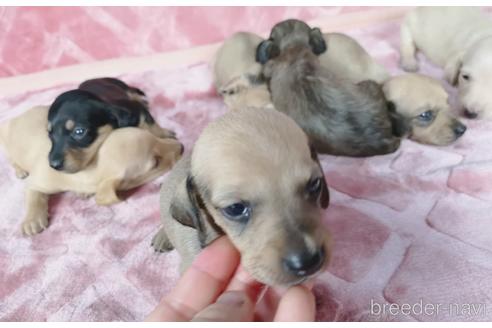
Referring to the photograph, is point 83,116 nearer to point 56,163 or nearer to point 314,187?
point 56,163

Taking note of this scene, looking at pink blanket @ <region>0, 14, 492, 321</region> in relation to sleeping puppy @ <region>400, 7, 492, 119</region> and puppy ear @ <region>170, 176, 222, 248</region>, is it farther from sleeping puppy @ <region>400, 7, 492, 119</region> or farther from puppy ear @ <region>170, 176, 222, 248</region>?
puppy ear @ <region>170, 176, 222, 248</region>

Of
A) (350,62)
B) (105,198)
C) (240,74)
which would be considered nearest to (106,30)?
(240,74)

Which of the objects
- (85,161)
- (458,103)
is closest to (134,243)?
(85,161)

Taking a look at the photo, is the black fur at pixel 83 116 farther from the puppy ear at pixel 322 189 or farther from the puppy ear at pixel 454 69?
the puppy ear at pixel 454 69

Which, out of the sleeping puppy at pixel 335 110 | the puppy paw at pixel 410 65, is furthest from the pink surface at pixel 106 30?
the sleeping puppy at pixel 335 110

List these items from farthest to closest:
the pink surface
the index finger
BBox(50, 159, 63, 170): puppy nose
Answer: the pink surface
BBox(50, 159, 63, 170): puppy nose
the index finger

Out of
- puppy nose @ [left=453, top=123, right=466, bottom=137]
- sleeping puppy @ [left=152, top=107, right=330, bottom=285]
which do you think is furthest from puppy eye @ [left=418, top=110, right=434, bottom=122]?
sleeping puppy @ [left=152, top=107, right=330, bottom=285]

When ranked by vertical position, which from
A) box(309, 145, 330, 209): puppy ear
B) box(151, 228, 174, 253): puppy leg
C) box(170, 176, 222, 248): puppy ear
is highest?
box(309, 145, 330, 209): puppy ear
